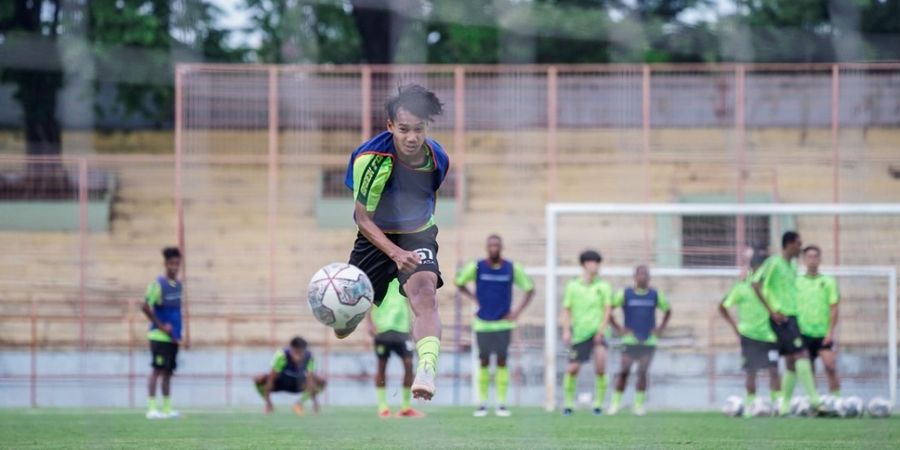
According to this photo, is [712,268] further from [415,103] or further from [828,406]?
[415,103]

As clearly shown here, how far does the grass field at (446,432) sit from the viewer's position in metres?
10.0

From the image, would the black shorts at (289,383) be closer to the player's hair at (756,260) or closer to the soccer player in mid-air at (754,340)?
the soccer player in mid-air at (754,340)

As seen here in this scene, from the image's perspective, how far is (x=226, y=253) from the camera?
23.5 metres

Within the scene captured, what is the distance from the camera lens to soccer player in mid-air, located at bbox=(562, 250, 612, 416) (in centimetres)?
1642

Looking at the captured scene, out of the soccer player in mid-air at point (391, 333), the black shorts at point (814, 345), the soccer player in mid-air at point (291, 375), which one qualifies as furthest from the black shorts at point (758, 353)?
the soccer player in mid-air at point (291, 375)

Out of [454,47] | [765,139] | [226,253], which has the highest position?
[454,47]

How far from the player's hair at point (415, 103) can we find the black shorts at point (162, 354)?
328 inches

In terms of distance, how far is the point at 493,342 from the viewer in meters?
16.2

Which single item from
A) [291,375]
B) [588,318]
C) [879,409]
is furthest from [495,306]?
[879,409]

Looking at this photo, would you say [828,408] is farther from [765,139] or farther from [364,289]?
[765,139]

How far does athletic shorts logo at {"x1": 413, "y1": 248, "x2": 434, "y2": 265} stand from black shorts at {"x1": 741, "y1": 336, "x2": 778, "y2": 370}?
26.7 feet

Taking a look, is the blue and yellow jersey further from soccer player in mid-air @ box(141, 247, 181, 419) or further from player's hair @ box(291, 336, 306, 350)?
player's hair @ box(291, 336, 306, 350)

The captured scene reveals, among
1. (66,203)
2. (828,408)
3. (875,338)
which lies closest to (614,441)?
(828,408)

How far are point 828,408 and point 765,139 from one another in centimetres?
958
